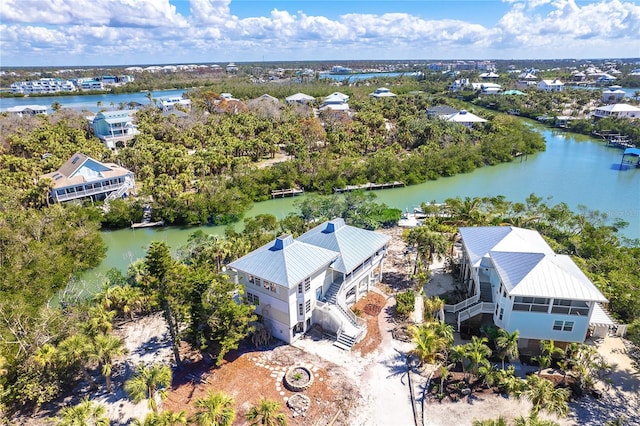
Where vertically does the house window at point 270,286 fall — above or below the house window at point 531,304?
above

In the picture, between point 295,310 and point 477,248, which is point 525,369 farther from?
point 295,310

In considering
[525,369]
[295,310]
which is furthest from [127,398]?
[525,369]

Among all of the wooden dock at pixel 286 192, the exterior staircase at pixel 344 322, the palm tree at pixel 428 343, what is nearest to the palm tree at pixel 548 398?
the palm tree at pixel 428 343

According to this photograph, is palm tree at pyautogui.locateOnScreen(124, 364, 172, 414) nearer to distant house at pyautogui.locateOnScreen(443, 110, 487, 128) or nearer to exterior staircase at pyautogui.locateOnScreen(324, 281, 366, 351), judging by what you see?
exterior staircase at pyautogui.locateOnScreen(324, 281, 366, 351)

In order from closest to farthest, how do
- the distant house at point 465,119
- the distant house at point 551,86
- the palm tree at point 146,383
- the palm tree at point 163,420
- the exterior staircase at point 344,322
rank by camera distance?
the palm tree at point 163,420 → the palm tree at point 146,383 → the exterior staircase at point 344,322 → the distant house at point 465,119 → the distant house at point 551,86

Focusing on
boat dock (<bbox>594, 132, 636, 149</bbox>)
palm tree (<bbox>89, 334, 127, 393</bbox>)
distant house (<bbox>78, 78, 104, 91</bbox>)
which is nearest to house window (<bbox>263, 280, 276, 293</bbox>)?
palm tree (<bbox>89, 334, 127, 393</bbox>)

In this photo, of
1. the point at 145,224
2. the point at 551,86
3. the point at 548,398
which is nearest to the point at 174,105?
the point at 145,224

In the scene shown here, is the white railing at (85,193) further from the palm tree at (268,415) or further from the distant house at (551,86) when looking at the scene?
the distant house at (551,86)

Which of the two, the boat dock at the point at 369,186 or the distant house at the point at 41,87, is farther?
the distant house at the point at 41,87
